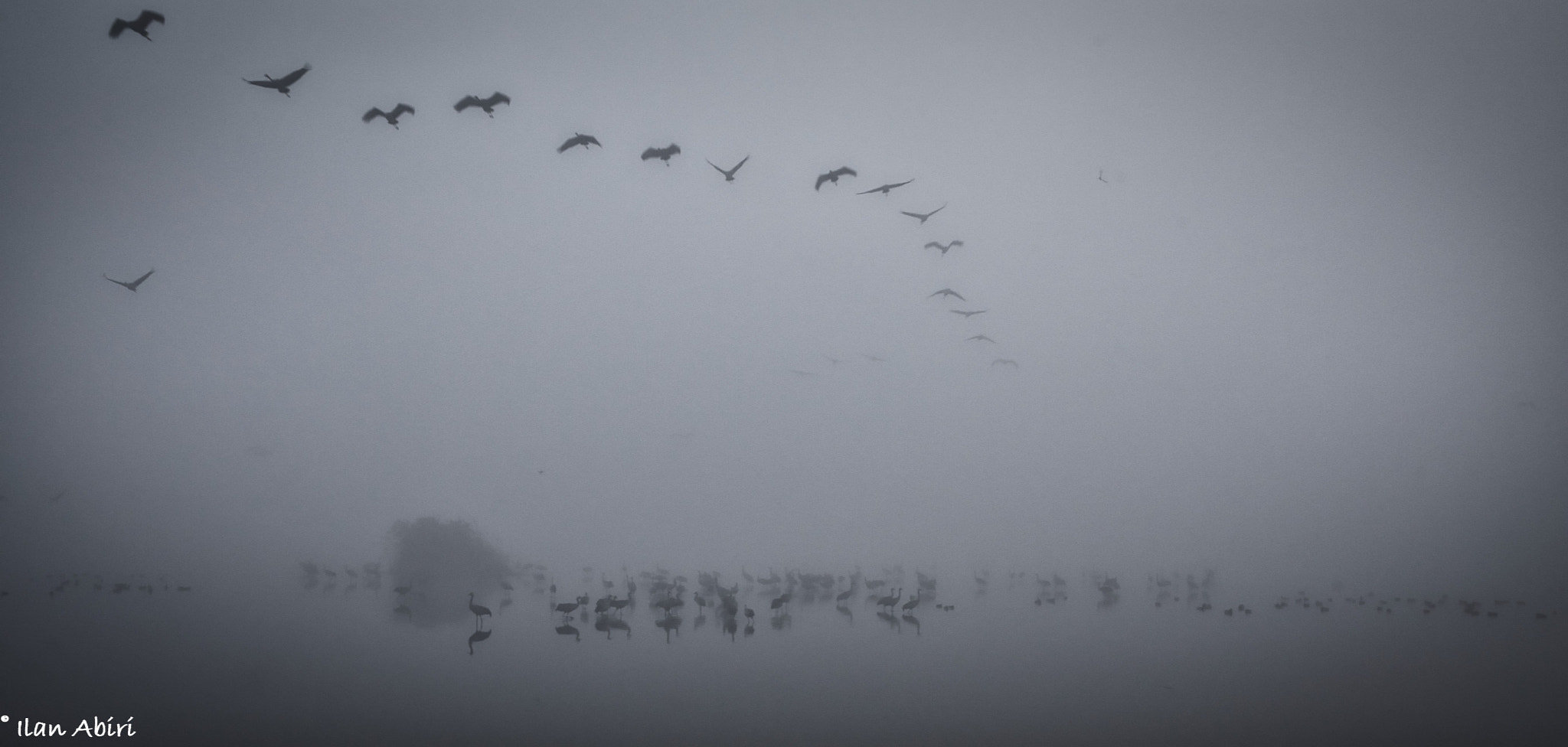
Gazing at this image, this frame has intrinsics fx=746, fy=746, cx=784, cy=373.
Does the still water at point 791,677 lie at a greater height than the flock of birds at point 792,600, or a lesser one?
lesser

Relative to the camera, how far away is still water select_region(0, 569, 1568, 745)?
24.7ft

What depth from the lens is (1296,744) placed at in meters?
7.01

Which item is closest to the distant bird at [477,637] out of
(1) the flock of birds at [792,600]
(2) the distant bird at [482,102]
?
(1) the flock of birds at [792,600]

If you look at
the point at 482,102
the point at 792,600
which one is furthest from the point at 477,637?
the point at 482,102

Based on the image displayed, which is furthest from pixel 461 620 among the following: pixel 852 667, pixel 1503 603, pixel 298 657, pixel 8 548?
pixel 1503 603

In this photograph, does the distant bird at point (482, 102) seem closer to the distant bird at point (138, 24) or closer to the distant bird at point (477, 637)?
the distant bird at point (138, 24)

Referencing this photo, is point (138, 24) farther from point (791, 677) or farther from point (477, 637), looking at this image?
point (791, 677)

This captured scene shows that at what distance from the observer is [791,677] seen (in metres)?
9.71

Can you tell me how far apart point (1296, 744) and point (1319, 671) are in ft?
11.7

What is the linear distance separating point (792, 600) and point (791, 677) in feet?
23.9

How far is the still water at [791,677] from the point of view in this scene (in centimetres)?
753

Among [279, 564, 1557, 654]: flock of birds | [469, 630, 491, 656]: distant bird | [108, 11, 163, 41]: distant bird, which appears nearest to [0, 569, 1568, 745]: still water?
[469, 630, 491, 656]: distant bird

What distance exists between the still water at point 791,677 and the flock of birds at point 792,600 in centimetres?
28

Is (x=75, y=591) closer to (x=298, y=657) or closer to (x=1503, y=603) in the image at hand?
(x=298, y=657)
